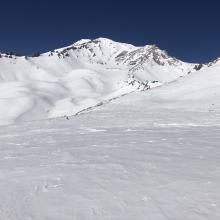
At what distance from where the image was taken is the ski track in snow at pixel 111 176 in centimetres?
811

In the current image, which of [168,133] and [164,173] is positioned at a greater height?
[168,133]

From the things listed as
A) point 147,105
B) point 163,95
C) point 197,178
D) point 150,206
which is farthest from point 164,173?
point 163,95

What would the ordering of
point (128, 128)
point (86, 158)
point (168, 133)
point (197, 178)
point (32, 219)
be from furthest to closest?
1. point (128, 128)
2. point (168, 133)
3. point (86, 158)
4. point (197, 178)
5. point (32, 219)

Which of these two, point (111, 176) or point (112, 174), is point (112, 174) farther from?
point (111, 176)

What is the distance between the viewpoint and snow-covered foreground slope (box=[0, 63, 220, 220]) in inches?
320

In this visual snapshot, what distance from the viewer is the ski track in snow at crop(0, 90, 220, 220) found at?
8109 millimetres

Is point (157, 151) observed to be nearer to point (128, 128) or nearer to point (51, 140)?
point (51, 140)

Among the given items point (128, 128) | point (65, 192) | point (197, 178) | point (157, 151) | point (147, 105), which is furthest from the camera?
point (147, 105)

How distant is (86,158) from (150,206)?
5065 millimetres

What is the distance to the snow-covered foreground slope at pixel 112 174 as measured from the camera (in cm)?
812

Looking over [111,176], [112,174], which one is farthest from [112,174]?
[111,176]

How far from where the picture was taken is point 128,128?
21.5m

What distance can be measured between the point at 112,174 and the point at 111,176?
21 cm

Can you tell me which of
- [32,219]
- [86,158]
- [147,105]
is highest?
[147,105]
